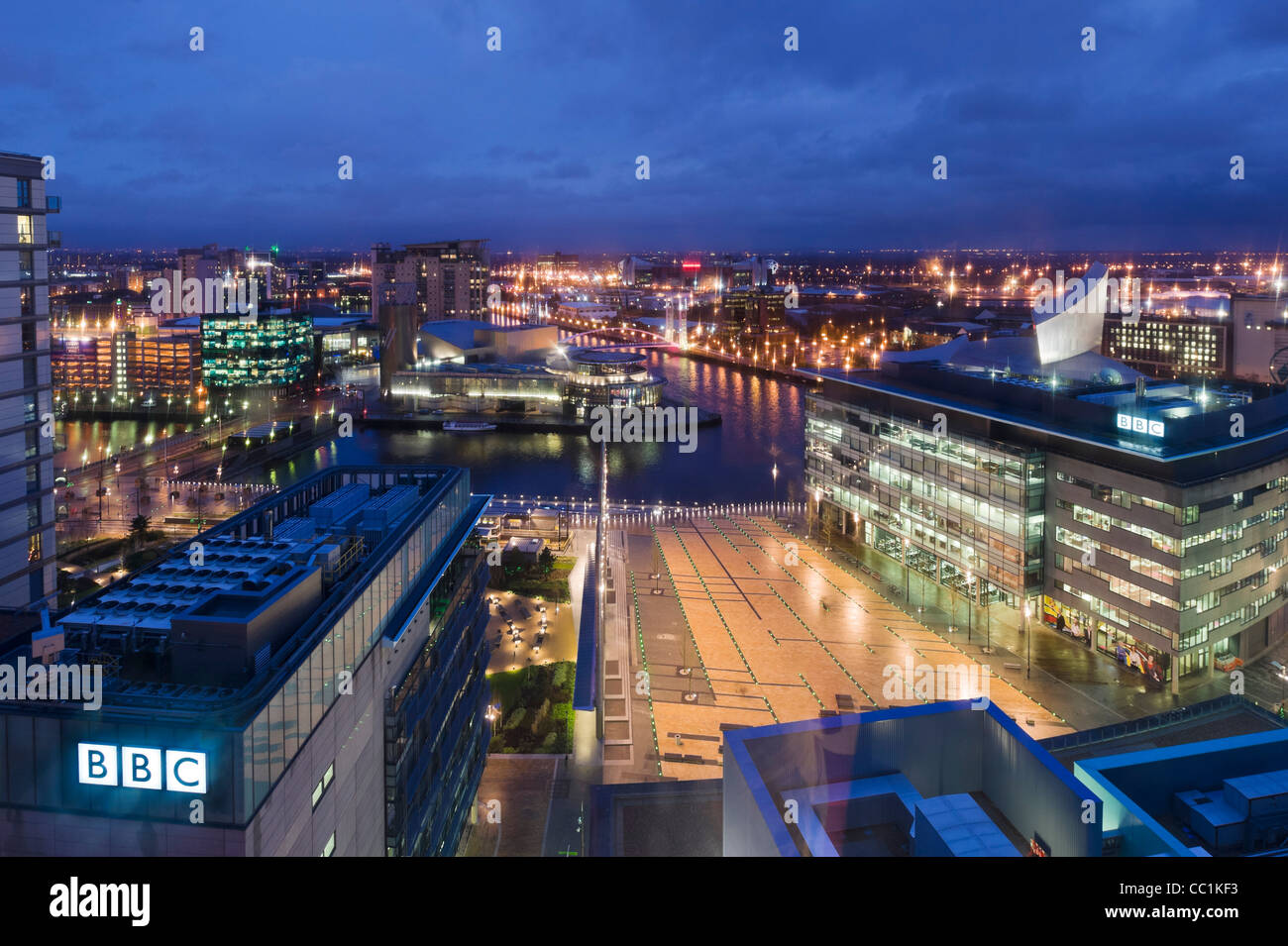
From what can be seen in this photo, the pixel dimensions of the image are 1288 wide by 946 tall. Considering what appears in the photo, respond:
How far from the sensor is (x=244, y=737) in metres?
3.58

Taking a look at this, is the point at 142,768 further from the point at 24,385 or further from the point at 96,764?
the point at 24,385

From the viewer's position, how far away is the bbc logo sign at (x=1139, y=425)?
36.8 ft

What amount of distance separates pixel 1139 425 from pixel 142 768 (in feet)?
37.2

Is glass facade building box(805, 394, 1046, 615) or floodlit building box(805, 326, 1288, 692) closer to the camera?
floodlit building box(805, 326, 1288, 692)

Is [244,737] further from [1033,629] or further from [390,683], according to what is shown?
[1033,629]

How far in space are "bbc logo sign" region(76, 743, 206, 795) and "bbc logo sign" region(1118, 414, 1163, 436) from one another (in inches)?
432

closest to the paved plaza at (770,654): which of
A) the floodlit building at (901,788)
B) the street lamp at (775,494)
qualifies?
the street lamp at (775,494)

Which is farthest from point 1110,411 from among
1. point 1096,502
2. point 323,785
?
point 323,785

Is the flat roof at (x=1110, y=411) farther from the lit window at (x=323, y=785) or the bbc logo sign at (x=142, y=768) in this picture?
the bbc logo sign at (x=142, y=768)

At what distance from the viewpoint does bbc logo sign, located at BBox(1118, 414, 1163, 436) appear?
36.8 feet

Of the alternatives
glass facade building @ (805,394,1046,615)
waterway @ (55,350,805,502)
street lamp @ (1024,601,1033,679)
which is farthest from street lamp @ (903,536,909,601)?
waterway @ (55,350,805,502)

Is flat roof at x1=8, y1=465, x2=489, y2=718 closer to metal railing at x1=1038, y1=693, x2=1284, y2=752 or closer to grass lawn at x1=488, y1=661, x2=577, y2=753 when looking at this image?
grass lawn at x1=488, y1=661, x2=577, y2=753

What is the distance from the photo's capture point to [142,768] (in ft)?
11.9
